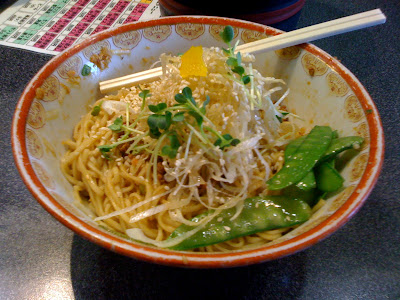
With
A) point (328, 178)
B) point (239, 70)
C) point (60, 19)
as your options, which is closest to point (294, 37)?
point (239, 70)

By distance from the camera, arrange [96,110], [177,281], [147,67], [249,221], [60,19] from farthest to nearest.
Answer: [60,19]
[147,67]
[96,110]
[177,281]
[249,221]

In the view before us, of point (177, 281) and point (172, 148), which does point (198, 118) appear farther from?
point (177, 281)

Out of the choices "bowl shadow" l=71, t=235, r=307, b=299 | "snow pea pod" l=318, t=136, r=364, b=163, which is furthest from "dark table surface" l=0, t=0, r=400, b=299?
"snow pea pod" l=318, t=136, r=364, b=163

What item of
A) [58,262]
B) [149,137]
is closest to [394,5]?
[149,137]

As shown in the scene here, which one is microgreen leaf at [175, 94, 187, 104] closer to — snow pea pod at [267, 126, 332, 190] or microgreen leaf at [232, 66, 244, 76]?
microgreen leaf at [232, 66, 244, 76]

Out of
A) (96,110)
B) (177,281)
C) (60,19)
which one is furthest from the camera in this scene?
(60,19)

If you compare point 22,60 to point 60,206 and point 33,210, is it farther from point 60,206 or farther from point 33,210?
point 60,206
